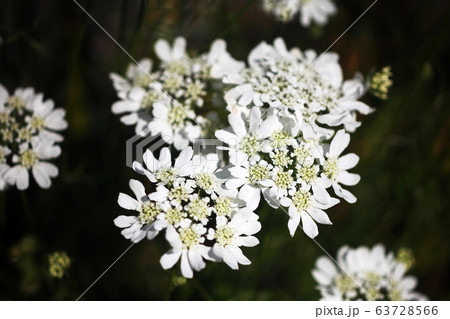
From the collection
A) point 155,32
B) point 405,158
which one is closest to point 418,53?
point 405,158

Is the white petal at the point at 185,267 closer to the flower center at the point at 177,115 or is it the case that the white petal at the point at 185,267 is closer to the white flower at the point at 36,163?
the flower center at the point at 177,115

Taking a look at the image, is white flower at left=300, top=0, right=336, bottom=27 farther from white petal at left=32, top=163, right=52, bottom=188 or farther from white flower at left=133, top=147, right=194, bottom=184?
white petal at left=32, top=163, right=52, bottom=188

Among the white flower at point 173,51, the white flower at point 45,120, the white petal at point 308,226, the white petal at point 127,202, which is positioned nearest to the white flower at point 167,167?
the white petal at point 127,202

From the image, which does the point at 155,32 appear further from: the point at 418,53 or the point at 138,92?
the point at 418,53

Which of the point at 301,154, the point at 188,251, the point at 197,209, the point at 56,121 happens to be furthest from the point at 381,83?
the point at 56,121

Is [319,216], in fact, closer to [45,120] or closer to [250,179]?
[250,179]
